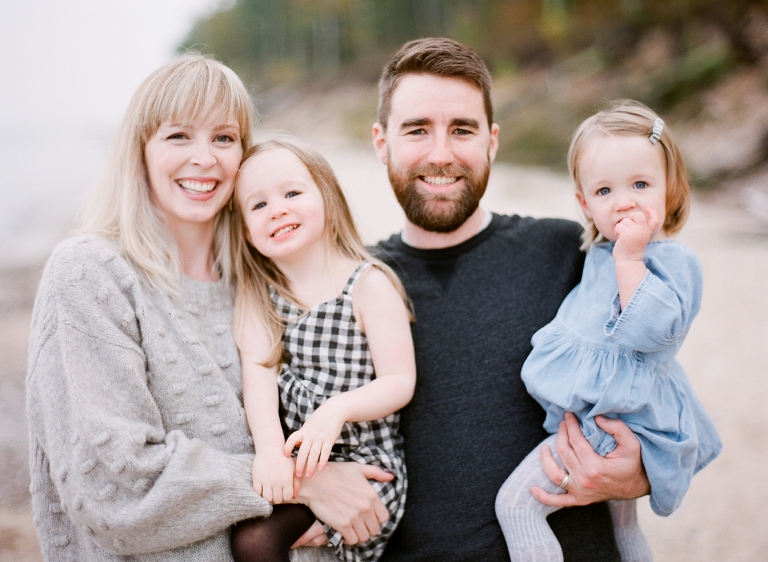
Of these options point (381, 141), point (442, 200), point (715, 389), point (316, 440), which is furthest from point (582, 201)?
point (715, 389)

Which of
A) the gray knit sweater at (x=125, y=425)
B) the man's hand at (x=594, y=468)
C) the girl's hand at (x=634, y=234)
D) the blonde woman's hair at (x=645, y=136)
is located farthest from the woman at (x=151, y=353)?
the girl's hand at (x=634, y=234)

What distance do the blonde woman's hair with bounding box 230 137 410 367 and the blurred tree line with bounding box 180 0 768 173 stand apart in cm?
62

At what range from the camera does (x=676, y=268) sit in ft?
5.57

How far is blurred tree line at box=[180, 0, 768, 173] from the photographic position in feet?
34.3

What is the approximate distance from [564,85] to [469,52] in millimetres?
12835

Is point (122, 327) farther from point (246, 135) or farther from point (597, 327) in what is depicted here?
point (597, 327)

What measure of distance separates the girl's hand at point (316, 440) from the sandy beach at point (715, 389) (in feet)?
2.46

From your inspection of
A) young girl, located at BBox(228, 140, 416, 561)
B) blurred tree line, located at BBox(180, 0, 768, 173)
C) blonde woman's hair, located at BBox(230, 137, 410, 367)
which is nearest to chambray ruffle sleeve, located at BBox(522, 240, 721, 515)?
young girl, located at BBox(228, 140, 416, 561)

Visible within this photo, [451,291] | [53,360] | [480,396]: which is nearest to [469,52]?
[451,291]

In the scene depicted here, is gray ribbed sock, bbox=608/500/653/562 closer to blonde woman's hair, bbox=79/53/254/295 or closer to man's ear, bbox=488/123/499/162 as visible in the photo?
man's ear, bbox=488/123/499/162

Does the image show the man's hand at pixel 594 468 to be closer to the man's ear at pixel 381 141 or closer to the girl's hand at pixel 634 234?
the girl's hand at pixel 634 234

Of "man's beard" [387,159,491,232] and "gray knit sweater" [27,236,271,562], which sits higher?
"man's beard" [387,159,491,232]

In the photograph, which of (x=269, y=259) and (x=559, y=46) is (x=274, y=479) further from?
(x=559, y=46)

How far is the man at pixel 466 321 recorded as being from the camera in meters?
1.86
